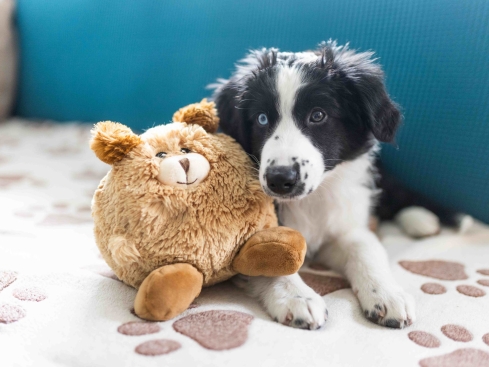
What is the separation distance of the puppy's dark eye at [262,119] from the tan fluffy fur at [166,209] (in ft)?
0.90

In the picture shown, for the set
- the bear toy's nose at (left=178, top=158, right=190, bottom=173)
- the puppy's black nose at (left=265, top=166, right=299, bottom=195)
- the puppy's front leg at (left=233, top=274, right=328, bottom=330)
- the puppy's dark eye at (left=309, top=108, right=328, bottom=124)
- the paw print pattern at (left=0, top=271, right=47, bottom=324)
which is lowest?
the paw print pattern at (left=0, top=271, right=47, bottom=324)

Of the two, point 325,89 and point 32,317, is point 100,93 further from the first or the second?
point 32,317

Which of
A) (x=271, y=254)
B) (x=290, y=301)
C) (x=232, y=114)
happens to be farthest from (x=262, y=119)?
(x=290, y=301)

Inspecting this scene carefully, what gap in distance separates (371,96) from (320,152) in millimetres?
272

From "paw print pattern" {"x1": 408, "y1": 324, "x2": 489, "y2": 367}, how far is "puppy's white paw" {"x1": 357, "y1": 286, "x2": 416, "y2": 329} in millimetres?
49

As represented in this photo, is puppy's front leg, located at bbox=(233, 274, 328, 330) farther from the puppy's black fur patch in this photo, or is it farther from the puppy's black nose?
the puppy's black fur patch

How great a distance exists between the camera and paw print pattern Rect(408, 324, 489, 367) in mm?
1042

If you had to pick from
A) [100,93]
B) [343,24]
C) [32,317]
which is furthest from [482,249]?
[100,93]

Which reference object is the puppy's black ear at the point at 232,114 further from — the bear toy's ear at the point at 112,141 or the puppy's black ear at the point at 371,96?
the bear toy's ear at the point at 112,141

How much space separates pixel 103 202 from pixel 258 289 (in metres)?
0.49

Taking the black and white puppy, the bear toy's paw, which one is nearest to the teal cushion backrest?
the black and white puppy

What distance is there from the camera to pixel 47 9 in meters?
3.39

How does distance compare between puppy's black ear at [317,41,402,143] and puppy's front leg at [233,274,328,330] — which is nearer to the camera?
puppy's front leg at [233,274,328,330]

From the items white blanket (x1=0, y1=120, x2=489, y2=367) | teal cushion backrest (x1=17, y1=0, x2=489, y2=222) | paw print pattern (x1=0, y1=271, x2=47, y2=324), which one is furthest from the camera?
teal cushion backrest (x1=17, y1=0, x2=489, y2=222)
